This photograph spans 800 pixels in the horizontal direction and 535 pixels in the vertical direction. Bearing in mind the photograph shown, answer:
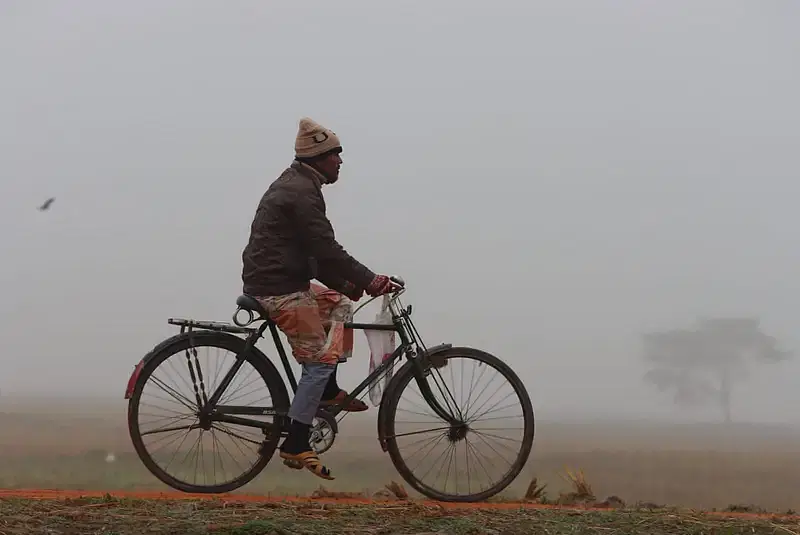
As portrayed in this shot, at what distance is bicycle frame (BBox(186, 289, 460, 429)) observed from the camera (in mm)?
4316

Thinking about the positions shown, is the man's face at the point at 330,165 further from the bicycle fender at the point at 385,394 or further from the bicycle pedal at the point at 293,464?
the bicycle pedal at the point at 293,464

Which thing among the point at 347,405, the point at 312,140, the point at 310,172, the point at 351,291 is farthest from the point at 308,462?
the point at 312,140

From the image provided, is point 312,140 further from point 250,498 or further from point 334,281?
point 250,498

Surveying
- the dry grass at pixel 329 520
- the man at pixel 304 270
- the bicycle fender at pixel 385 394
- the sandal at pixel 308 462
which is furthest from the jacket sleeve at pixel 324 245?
the dry grass at pixel 329 520

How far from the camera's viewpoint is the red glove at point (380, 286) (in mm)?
4250

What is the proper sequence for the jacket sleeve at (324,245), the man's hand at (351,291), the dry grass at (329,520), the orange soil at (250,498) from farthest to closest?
1. the man's hand at (351,291)
2. the orange soil at (250,498)
3. the jacket sleeve at (324,245)
4. the dry grass at (329,520)

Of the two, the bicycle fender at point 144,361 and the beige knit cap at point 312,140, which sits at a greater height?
the beige knit cap at point 312,140

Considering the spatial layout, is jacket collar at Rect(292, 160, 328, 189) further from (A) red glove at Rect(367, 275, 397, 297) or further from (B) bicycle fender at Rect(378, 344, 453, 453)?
(B) bicycle fender at Rect(378, 344, 453, 453)

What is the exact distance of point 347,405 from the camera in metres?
4.37

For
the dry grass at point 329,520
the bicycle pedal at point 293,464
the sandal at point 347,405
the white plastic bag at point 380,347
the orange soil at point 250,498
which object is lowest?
the dry grass at point 329,520

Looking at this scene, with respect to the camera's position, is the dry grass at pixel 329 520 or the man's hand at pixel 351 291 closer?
the dry grass at pixel 329 520

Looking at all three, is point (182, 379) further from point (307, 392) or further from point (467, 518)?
point (467, 518)

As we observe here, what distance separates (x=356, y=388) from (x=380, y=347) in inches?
9.4

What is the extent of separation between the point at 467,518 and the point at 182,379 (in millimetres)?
1536
